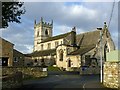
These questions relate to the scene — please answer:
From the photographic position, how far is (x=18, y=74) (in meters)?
25.7

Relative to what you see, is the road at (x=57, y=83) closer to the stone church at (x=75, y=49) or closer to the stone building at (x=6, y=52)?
the stone building at (x=6, y=52)

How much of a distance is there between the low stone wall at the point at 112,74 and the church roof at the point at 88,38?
52.0 m

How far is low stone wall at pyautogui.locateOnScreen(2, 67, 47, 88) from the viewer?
2277 cm

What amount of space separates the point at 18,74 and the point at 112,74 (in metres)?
8.50

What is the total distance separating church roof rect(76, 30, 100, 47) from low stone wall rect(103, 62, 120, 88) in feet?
170

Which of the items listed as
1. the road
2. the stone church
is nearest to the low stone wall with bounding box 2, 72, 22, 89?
the road

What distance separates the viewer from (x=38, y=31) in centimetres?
12069

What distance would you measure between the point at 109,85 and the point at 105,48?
50797 millimetres

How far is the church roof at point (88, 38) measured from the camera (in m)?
79.1

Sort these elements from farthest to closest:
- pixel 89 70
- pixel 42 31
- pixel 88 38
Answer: pixel 42 31 → pixel 88 38 → pixel 89 70

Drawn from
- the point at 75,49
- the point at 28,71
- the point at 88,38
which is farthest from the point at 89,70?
the point at 88,38

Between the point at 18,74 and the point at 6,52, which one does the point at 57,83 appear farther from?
the point at 6,52

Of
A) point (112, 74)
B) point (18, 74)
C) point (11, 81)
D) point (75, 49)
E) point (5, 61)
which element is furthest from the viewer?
point (75, 49)

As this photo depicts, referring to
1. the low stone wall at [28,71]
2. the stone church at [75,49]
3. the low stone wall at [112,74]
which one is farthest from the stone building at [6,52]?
the low stone wall at [112,74]
